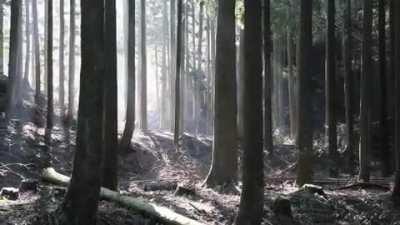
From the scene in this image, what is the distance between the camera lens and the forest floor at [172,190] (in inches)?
390

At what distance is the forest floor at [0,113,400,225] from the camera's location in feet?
32.5

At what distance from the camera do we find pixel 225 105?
1466 centimetres

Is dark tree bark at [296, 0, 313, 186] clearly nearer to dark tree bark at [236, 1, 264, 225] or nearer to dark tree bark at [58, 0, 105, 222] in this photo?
dark tree bark at [236, 1, 264, 225]

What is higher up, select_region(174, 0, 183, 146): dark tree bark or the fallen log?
select_region(174, 0, 183, 146): dark tree bark

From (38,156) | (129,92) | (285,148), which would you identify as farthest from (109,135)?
(285,148)

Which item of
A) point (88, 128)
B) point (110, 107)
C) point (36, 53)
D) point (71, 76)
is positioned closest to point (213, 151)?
point (110, 107)

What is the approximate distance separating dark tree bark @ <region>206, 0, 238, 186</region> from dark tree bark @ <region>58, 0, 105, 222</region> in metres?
6.73

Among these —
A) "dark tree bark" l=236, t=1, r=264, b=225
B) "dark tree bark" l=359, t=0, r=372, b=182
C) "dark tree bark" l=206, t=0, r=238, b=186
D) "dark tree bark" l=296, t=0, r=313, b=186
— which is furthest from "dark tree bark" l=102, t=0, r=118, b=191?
"dark tree bark" l=359, t=0, r=372, b=182

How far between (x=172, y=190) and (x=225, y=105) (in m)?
2.67

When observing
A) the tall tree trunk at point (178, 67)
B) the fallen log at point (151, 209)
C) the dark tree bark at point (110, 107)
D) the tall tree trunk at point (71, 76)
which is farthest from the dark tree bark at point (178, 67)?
the fallen log at point (151, 209)

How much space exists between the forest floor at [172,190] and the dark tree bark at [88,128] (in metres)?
0.62

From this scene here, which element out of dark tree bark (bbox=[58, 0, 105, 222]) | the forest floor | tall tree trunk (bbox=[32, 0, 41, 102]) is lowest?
the forest floor

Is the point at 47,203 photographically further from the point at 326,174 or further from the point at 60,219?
the point at 326,174

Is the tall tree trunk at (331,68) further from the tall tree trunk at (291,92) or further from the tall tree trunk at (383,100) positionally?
the tall tree trunk at (291,92)
